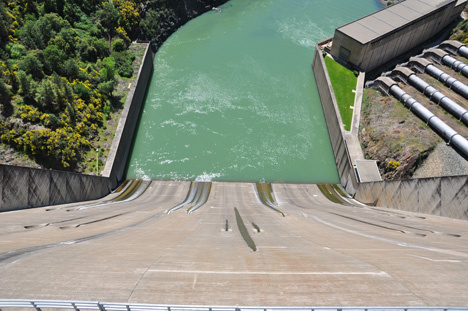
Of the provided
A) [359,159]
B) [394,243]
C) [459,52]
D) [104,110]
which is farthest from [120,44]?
[459,52]

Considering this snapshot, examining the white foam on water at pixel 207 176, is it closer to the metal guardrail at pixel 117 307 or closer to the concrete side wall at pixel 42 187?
the concrete side wall at pixel 42 187

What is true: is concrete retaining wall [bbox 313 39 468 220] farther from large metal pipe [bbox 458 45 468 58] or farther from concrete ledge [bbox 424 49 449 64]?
large metal pipe [bbox 458 45 468 58]

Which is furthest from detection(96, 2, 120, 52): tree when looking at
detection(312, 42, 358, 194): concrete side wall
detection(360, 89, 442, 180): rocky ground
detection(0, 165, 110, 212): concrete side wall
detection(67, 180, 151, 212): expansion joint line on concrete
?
detection(360, 89, 442, 180): rocky ground

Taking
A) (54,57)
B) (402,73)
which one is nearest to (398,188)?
(402,73)

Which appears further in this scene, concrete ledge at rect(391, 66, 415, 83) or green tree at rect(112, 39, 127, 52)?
green tree at rect(112, 39, 127, 52)

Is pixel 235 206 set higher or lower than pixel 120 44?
lower

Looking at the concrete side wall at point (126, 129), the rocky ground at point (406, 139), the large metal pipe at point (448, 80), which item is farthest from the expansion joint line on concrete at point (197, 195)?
the large metal pipe at point (448, 80)

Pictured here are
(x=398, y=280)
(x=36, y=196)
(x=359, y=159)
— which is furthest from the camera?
(x=359, y=159)

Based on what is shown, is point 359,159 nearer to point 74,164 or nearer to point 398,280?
point 398,280
